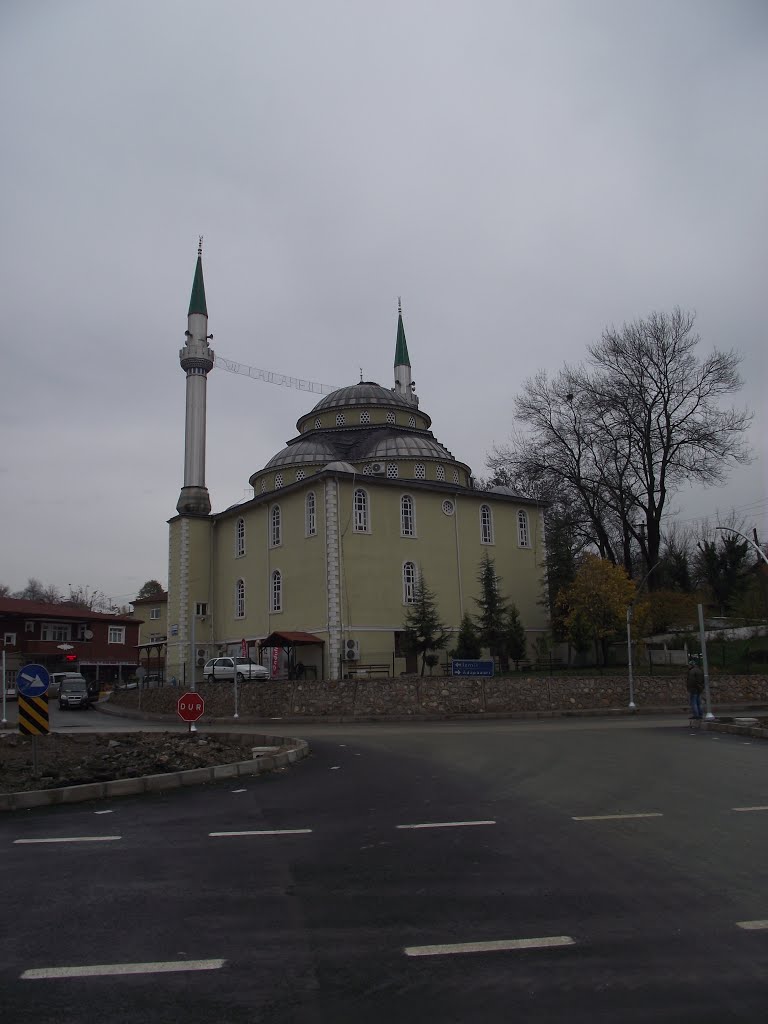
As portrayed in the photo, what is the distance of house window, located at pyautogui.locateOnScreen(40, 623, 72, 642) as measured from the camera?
187ft

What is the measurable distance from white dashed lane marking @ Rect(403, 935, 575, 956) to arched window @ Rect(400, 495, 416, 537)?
34.8 m

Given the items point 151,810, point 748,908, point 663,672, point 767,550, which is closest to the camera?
point 748,908

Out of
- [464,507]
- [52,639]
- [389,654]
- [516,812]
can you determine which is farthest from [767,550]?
[516,812]

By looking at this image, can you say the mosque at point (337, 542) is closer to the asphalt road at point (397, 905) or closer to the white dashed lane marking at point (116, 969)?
the asphalt road at point (397, 905)

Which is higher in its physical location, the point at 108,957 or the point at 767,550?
the point at 767,550

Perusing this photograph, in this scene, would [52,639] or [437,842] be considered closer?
[437,842]

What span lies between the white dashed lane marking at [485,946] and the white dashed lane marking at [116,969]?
111 cm

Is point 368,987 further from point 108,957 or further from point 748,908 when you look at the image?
point 748,908

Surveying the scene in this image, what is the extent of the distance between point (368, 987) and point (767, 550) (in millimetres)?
58920

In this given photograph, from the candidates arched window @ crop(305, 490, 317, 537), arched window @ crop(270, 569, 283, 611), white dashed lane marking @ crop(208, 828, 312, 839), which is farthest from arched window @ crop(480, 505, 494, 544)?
white dashed lane marking @ crop(208, 828, 312, 839)

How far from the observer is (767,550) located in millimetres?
57000

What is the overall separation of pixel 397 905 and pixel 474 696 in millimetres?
21891

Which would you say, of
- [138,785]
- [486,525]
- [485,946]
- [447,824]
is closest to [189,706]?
[138,785]

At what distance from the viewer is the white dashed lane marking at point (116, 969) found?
14.6ft
